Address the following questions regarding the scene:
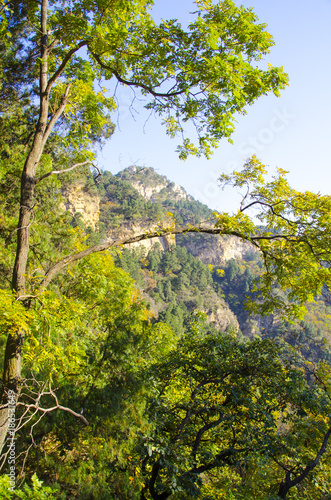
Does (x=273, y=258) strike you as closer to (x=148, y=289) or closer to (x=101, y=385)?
(x=101, y=385)


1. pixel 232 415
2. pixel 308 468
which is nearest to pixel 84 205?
pixel 232 415

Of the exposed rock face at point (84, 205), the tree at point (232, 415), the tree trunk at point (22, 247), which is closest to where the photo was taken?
the tree trunk at point (22, 247)

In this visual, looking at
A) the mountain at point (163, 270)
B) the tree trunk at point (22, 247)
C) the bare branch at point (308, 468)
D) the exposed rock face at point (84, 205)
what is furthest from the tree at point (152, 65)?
the exposed rock face at point (84, 205)

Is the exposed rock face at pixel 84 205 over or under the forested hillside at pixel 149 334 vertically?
over

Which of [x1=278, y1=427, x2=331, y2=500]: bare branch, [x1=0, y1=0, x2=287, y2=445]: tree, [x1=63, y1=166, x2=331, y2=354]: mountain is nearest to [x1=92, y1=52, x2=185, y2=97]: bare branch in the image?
[x1=0, y1=0, x2=287, y2=445]: tree

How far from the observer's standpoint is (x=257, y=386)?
372 cm

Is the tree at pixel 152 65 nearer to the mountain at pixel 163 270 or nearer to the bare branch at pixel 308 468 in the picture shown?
the bare branch at pixel 308 468

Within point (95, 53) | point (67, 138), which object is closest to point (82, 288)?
point (67, 138)

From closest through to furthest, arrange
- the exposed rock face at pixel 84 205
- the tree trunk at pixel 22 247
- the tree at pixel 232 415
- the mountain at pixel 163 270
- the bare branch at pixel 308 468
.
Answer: the tree trunk at pixel 22 247 < the tree at pixel 232 415 < the bare branch at pixel 308 468 < the mountain at pixel 163 270 < the exposed rock face at pixel 84 205

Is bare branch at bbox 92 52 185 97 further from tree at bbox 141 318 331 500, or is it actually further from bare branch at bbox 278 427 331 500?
bare branch at bbox 278 427 331 500

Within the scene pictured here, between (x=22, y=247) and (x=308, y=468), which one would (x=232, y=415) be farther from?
(x=22, y=247)

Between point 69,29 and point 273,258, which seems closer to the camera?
point 69,29

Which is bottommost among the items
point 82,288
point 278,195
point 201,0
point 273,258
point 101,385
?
point 101,385

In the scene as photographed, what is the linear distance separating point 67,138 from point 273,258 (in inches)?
132
